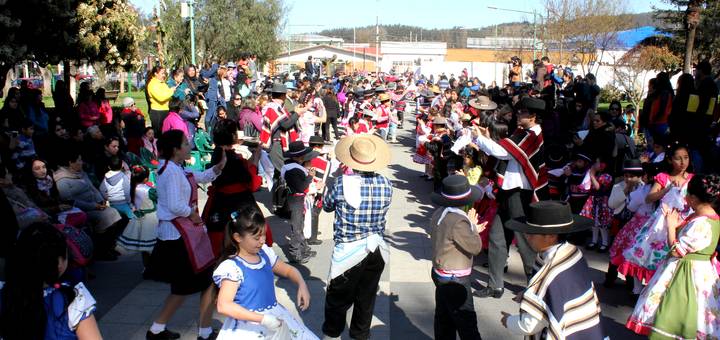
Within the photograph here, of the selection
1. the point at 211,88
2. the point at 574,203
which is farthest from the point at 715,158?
the point at 211,88

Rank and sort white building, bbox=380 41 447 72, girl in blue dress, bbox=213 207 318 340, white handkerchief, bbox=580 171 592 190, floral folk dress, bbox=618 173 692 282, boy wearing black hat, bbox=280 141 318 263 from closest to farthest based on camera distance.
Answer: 1. girl in blue dress, bbox=213 207 318 340
2. floral folk dress, bbox=618 173 692 282
3. boy wearing black hat, bbox=280 141 318 263
4. white handkerchief, bbox=580 171 592 190
5. white building, bbox=380 41 447 72

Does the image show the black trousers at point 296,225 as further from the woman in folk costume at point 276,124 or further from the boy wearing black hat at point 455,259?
the boy wearing black hat at point 455,259

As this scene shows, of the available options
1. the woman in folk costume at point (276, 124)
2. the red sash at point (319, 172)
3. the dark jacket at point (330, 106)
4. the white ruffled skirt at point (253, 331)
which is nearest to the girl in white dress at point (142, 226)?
the red sash at point (319, 172)

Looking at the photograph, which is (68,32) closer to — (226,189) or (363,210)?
(226,189)

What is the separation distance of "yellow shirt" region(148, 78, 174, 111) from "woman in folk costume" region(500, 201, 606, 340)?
10.8 metres

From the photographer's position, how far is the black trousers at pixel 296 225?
7.49 m

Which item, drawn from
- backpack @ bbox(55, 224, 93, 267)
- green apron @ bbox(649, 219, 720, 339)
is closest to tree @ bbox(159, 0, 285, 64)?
backpack @ bbox(55, 224, 93, 267)

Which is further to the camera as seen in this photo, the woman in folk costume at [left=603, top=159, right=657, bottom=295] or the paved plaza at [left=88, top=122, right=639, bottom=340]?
the woman in folk costume at [left=603, top=159, right=657, bottom=295]

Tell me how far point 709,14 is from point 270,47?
79.6 feet

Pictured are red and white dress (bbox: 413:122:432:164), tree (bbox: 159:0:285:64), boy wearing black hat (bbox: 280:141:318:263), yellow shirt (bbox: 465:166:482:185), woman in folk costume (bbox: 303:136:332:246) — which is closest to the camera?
boy wearing black hat (bbox: 280:141:318:263)

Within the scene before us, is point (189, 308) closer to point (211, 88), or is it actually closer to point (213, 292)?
point (213, 292)

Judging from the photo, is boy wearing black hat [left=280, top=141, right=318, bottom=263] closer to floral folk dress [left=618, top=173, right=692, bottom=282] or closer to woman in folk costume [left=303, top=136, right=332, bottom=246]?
woman in folk costume [left=303, top=136, right=332, bottom=246]

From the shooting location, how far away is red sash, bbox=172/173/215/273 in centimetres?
534

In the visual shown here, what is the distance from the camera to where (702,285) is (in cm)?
470
